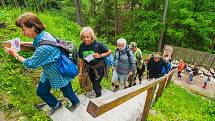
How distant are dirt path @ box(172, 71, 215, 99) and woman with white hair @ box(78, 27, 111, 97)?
378 inches

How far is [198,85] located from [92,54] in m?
11.2

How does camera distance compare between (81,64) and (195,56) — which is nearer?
(81,64)

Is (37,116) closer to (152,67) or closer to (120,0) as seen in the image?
(152,67)

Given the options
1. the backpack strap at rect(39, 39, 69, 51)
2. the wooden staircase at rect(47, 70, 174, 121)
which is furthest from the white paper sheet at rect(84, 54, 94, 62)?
the backpack strap at rect(39, 39, 69, 51)

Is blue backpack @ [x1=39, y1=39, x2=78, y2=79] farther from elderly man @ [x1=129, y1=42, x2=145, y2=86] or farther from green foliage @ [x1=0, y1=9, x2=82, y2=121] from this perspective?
elderly man @ [x1=129, y1=42, x2=145, y2=86]

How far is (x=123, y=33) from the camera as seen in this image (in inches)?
947

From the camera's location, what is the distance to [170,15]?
67.5ft

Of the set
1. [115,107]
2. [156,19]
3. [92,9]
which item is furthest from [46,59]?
[92,9]

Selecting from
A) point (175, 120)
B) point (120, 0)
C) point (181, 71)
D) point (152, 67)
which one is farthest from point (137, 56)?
point (120, 0)

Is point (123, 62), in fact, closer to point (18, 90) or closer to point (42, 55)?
point (18, 90)

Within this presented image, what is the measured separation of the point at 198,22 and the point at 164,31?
3.68 meters

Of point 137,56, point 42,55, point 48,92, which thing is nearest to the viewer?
point 42,55

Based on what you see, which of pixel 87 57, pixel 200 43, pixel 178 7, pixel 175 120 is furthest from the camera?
pixel 200 43

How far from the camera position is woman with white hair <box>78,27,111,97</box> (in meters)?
4.57
